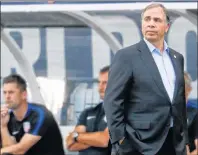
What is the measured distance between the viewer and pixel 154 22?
391 centimetres

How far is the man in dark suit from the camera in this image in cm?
388

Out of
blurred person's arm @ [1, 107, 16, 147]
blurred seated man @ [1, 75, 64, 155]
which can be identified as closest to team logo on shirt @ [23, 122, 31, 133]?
blurred seated man @ [1, 75, 64, 155]

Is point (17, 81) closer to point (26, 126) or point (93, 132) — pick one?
point (26, 126)

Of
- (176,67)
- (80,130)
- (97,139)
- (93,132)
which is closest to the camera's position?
(176,67)

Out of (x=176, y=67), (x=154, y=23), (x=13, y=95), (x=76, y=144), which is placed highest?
(x=154, y=23)

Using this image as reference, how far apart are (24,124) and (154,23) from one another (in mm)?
2378

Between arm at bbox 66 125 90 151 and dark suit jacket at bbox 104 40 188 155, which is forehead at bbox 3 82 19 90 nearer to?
arm at bbox 66 125 90 151

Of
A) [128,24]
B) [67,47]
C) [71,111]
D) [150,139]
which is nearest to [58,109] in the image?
[71,111]

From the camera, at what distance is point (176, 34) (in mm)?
6555

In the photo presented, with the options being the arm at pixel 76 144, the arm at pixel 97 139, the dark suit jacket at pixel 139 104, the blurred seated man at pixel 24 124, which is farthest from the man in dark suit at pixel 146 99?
the blurred seated man at pixel 24 124

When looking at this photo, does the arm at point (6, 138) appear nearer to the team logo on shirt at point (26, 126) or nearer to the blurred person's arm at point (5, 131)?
the blurred person's arm at point (5, 131)

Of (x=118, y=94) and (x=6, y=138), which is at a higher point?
(x=118, y=94)

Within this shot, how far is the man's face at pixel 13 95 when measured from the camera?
5992mm

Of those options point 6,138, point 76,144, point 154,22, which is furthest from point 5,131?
point 154,22
